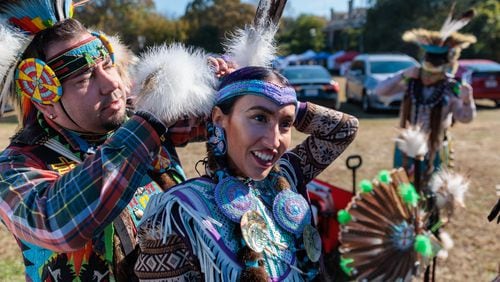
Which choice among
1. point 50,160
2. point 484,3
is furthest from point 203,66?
point 484,3

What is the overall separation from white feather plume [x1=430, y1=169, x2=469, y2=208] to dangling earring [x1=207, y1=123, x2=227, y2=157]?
2481 mm

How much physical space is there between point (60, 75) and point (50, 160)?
294 mm

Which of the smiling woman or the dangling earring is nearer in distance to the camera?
the smiling woman

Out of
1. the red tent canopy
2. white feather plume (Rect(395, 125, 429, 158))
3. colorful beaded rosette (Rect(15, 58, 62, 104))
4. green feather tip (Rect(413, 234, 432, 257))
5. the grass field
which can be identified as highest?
colorful beaded rosette (Rect(15, 58, 62, 104))

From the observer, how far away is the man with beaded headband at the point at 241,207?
1.45 m

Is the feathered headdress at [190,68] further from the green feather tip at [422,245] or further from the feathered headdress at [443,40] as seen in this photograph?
the feathered headdress at [443,40]

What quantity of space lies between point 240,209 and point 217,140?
0.25 metres

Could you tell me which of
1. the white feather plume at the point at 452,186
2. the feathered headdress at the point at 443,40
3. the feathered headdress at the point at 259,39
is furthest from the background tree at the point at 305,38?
the feathered headdress at the point at 259,39

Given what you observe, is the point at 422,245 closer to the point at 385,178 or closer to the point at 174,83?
the point at 385,178

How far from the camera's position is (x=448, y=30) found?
4344 millimetres

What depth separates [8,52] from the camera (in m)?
1.56

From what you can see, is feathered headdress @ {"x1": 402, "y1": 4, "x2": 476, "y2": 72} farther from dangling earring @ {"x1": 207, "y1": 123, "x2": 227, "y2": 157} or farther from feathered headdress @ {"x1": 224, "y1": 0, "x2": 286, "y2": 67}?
dangling earring @ {"x1": 207, "y1": 123, "x2": 227, "y2": 157}

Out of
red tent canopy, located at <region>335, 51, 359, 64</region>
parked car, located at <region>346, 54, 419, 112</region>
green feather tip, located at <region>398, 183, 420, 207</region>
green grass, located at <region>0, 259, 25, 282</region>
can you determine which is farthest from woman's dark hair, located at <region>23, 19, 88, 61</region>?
red tent canopy, located at <region>335, 51, 359, 64</region>

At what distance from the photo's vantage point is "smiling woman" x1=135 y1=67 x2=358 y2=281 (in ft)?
4.74
